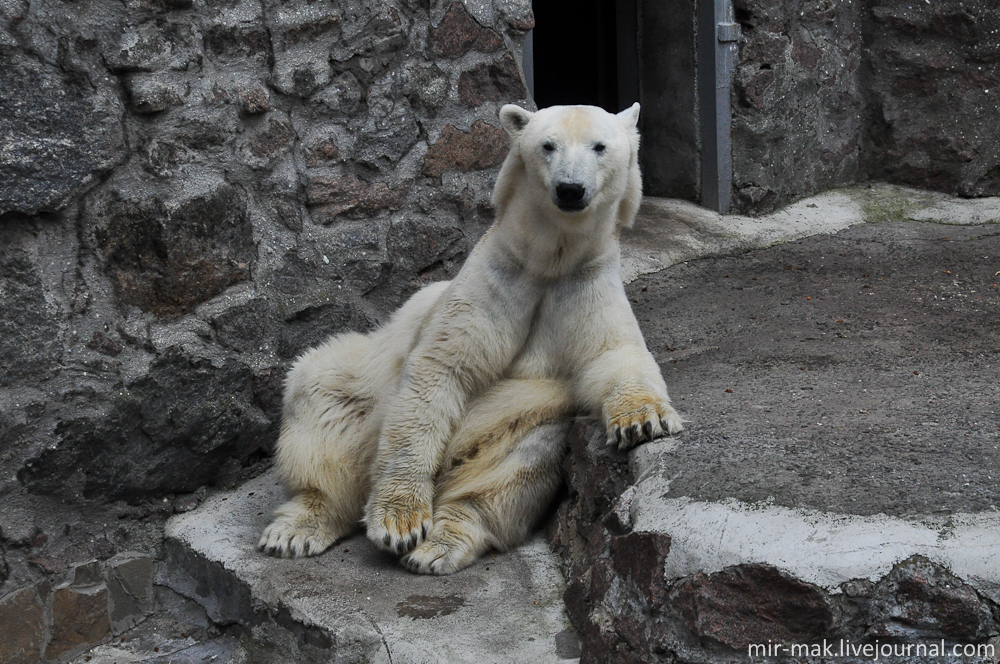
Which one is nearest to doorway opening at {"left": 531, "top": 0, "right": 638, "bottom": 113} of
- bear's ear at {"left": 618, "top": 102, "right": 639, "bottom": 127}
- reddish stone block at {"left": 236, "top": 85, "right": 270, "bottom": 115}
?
reddish stone block at {"left": 236, "top": 85, "right": 270, "bottom": 115}

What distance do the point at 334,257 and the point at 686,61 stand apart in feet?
8.40

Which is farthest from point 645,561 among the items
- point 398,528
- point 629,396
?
point 398,528

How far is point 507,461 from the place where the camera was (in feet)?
10.8

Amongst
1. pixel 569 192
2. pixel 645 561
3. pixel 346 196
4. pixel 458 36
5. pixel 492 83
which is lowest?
pixel 645 561

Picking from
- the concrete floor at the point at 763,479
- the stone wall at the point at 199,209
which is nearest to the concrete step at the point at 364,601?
the concrete floor at the point at 763,479

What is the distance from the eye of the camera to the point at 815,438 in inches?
112

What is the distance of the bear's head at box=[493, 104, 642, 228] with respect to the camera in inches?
119

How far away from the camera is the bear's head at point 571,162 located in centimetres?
303

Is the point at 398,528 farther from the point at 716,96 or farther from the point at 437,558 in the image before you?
the point at 716,96

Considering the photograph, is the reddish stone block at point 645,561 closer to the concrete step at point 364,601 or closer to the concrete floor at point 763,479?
the concrete floor at point 763,479

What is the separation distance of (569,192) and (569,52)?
16.0ft

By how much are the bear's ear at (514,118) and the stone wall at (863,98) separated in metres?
2.60

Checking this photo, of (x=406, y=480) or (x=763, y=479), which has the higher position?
(x=763, y=479)

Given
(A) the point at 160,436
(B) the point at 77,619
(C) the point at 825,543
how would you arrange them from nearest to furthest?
(C) the point at 825,543 → (B) the point at 77,619 → (A) the point at 160,436
